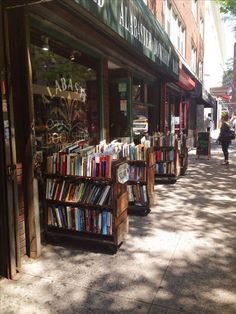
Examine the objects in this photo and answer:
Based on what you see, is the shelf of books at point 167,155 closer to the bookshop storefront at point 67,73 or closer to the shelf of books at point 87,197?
the bookshop storefront at point 67,73

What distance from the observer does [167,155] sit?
315 inches

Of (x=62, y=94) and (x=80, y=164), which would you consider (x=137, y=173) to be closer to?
(x=80, y=164)

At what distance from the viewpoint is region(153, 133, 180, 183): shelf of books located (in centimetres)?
793

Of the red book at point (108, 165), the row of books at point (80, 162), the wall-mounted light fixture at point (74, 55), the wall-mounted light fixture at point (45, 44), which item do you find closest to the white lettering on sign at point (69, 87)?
the wall-mounted light fixture at point (74, 55)

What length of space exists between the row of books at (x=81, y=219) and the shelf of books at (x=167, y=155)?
4.00 metres

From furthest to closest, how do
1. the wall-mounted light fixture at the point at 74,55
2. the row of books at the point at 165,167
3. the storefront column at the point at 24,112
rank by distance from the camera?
1. the row of books at the point at 165,167
2. the wall-mounted light fixture at the point at 74,55
3. the storefront column at the point at 24,112

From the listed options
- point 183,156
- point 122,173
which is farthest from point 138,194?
point 183,156

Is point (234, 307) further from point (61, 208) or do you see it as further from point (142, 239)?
point (61, 208)

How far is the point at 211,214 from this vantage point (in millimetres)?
5742

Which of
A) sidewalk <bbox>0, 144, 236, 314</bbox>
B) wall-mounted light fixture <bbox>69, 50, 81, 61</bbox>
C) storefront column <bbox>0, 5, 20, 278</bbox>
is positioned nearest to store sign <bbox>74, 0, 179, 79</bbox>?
wall-mounted light fixture <bbox>69, 50, 81, 61</bbox>

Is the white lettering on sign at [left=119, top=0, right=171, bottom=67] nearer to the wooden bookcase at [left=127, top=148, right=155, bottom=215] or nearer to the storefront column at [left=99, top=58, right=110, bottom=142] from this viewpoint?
the storefront column at [left=99, top=58, right=110, bottom=142]

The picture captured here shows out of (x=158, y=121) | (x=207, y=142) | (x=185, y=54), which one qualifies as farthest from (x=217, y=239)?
(x=185, y=54)

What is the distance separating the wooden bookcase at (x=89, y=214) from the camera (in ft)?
13.7

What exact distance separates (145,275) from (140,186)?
2.28 metres
